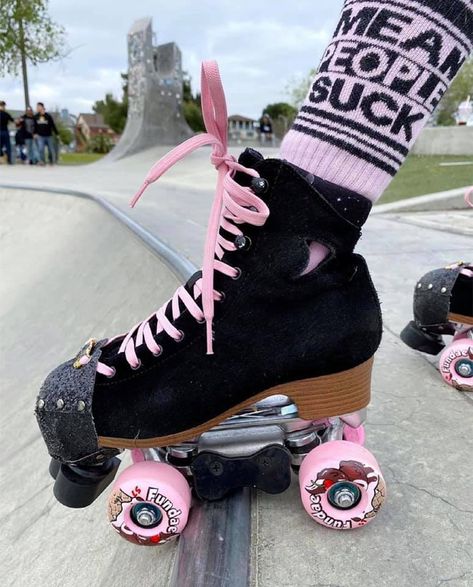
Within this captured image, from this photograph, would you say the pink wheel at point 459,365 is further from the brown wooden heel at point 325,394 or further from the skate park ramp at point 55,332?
the skate park ramp at point 55,332

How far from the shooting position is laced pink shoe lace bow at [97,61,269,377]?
88cm

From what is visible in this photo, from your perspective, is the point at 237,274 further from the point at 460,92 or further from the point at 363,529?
the point at 460,92

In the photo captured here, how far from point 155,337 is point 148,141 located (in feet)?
50.7

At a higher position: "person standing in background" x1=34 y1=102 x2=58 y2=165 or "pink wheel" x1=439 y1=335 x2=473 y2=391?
"pink wheel" x1=439 y1=335 x2=473 y2=391

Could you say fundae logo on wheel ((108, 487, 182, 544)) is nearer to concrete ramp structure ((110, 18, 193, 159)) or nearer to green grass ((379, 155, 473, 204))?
green grass ((379, 155, 473, 204))

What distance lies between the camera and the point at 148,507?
913mm

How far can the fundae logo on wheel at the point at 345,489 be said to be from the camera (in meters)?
0.89

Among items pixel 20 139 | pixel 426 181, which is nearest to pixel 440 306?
pixel 426 181

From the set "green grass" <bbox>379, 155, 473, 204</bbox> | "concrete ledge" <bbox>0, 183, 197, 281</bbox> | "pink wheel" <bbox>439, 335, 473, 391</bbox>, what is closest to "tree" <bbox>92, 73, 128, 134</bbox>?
"green grass" <bbox>379, 155, 473, 204</bbox>

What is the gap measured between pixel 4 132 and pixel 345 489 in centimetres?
1450

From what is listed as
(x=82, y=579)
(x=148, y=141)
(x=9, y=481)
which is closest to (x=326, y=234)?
(x=82, y=579)

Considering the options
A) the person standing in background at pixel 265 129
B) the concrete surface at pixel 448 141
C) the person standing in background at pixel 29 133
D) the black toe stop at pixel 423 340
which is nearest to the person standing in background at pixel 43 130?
the person standing in background at pixel 29 133

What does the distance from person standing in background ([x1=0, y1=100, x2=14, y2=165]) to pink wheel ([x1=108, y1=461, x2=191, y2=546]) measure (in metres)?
13.7

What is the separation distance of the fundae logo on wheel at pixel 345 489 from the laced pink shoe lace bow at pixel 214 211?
29 cm
